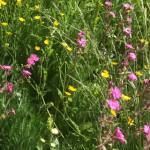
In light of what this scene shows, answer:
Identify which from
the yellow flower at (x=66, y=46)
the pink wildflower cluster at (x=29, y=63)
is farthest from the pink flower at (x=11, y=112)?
the yellow flower at (x=66, y=46)

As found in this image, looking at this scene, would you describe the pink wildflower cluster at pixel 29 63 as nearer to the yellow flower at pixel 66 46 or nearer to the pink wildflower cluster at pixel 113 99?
the yellow flower at pixel 66 46

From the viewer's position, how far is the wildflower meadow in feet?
7.42

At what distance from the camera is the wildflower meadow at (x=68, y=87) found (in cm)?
226

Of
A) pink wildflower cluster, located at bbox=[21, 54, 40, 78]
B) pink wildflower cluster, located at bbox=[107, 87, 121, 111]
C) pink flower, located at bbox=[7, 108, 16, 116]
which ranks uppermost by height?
pink wildflower cluster, located at bbox=[21, 54, 40, 78]

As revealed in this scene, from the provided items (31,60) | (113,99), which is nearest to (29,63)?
(31,60)

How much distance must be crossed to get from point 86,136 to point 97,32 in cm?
90

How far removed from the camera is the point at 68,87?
2672mm

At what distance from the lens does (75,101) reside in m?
2.61

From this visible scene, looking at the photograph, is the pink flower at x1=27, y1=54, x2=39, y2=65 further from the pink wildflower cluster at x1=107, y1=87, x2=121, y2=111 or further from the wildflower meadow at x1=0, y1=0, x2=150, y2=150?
the pink wildflower cluster at x1=107, y1=87, x2=121, y2=111

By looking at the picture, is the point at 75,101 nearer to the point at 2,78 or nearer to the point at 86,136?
the point at 86,136

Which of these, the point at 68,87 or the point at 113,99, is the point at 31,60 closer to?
the point at 68,87

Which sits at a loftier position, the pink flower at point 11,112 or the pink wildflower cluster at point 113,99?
the pink wildflower cluster at point 113,99

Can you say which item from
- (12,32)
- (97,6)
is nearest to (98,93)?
(12,32)

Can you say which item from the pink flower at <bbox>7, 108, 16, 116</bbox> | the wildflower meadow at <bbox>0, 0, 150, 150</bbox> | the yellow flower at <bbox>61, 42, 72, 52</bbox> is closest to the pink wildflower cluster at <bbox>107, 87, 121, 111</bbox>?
the wildflower meadow at <bbox>0, 0, 150, 150</bbox>
